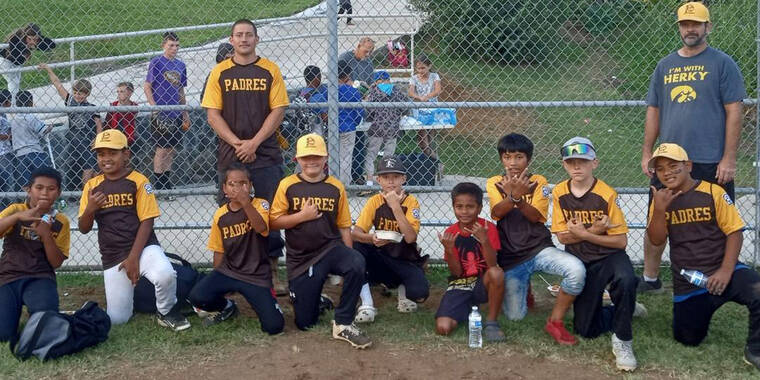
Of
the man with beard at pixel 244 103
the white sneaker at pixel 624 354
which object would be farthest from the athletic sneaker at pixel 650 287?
the man with beard at pixel 244 103

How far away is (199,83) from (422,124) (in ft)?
14.8

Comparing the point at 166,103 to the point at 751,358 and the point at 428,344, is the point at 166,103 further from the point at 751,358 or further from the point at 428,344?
the point at 751,358

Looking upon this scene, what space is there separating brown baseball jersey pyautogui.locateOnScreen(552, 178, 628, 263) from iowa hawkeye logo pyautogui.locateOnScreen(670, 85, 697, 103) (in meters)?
0.82

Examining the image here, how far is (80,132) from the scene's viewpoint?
9266mm

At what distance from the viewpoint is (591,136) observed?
12.4m

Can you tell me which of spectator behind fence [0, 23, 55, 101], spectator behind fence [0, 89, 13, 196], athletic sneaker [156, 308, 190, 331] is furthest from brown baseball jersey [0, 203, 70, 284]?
spectator behind fence [0, 23, 55, 101]

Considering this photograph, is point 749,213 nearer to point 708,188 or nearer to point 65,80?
point 708,188

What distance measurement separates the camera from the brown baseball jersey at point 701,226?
555 centimetres

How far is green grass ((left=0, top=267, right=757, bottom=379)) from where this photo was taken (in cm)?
538

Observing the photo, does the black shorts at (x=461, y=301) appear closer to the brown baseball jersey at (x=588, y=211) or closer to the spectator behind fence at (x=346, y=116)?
the brown baseball jersey at (x=588, y=211)

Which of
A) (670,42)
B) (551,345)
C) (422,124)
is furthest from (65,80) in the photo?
(551,345)

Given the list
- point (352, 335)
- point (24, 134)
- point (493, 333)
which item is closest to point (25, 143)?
point (24, 134)

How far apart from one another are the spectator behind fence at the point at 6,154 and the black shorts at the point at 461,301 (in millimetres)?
4432

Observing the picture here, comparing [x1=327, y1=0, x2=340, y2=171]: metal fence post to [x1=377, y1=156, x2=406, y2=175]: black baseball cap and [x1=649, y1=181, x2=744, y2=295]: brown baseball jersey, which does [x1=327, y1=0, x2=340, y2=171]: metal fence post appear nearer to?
[x1=377, y1=156, x2=406, y2=175]: black baseball cap
